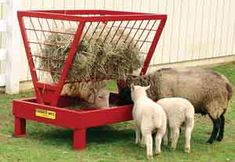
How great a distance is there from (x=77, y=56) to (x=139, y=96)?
80 cm

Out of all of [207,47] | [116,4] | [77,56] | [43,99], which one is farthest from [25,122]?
[207,47]

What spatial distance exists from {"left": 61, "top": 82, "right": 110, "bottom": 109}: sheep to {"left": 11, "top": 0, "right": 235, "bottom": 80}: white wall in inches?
133

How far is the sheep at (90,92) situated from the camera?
27.3ft

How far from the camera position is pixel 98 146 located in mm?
8016

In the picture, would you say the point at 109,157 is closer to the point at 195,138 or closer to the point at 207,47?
the point at 195,138

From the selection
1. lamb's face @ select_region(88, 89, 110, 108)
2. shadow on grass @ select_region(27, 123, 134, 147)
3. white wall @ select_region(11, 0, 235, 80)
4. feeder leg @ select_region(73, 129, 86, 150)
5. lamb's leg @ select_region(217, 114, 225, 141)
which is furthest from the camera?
white wall @ select_region(11, 0, 235, 80)

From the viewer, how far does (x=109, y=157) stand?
756 cm

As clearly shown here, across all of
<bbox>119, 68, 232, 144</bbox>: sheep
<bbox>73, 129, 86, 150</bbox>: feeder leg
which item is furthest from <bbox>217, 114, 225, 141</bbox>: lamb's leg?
<bbox>73, 129, 86, 150</bbox>: feeder leg

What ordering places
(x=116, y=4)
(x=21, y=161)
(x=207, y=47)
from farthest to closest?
1. (x=207, y=47)
2. (x=116, y=4)
3. (x=21, y=161)

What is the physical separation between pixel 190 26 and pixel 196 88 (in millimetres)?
5946

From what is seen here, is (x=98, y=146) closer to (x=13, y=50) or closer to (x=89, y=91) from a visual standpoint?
(x=89, y=91)

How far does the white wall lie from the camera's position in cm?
1278

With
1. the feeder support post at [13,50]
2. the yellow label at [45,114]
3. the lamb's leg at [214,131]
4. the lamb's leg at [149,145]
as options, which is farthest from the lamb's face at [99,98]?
the feeder support post at [13,50]

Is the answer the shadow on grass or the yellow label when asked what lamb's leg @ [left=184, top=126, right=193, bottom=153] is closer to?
the shadow on grass
